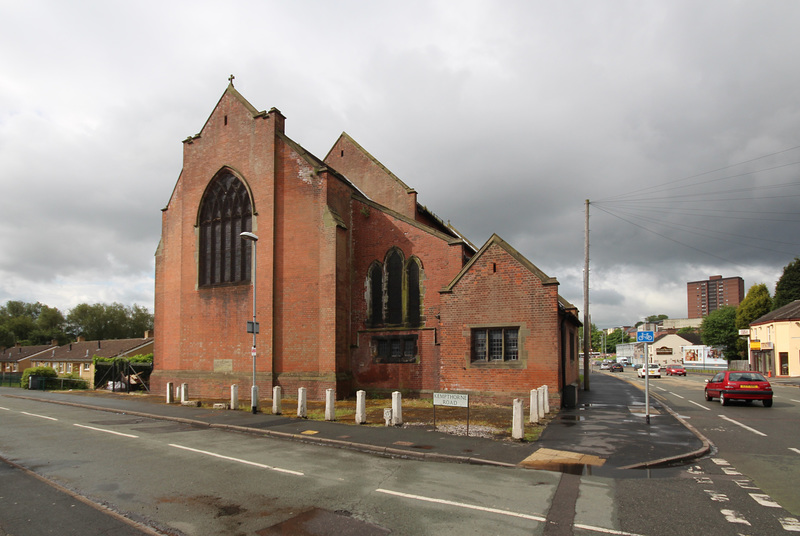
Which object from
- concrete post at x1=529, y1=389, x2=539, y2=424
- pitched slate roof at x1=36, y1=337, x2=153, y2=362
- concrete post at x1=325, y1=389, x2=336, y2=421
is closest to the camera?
concrete post at x1=529, y1=389, x2=539, y2=424

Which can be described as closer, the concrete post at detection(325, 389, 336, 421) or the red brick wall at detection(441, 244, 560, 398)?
the concrete post at detection(325, 389, 336, 421)

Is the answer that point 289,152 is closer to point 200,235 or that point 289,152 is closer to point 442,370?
point 200,235

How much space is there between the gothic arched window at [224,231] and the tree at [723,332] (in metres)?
83.6

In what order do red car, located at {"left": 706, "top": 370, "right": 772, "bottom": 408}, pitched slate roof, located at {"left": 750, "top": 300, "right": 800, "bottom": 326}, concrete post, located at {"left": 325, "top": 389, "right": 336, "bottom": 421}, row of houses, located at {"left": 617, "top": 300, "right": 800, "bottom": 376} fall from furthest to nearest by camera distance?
pitched slate roof, located at {"left": 750, "top": 300, "right": 800, "bottom": 326} → row of houses, located at {"left": 617, "top": 300, "right": 800, "bottom": 376} → red car, located at {"left": 706, "top": 370, "right": 772, "bottom": 408} → concrete post, located at {"left": 325, "top": 389, "right": 336, "bottom": 421}

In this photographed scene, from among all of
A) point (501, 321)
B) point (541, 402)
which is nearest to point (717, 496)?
point (541, 402)

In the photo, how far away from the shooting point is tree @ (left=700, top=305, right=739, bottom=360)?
82.2 metres

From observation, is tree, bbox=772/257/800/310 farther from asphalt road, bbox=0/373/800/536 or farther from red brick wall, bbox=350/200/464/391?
asphalt road, bbox=0/373/800/536

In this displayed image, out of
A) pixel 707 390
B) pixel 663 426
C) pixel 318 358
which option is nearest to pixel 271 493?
pixel 663 426

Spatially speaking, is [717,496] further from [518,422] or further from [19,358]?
[19,358]

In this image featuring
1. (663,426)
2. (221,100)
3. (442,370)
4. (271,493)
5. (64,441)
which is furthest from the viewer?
(221,100)

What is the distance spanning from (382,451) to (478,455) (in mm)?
2114

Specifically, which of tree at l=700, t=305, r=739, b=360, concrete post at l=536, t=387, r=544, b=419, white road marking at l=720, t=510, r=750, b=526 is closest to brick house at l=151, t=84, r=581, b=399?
concrete post at l=536, t=387, r=544, b=419

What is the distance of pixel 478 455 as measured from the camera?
1013 cm

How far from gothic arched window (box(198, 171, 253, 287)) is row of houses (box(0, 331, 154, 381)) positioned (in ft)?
126
